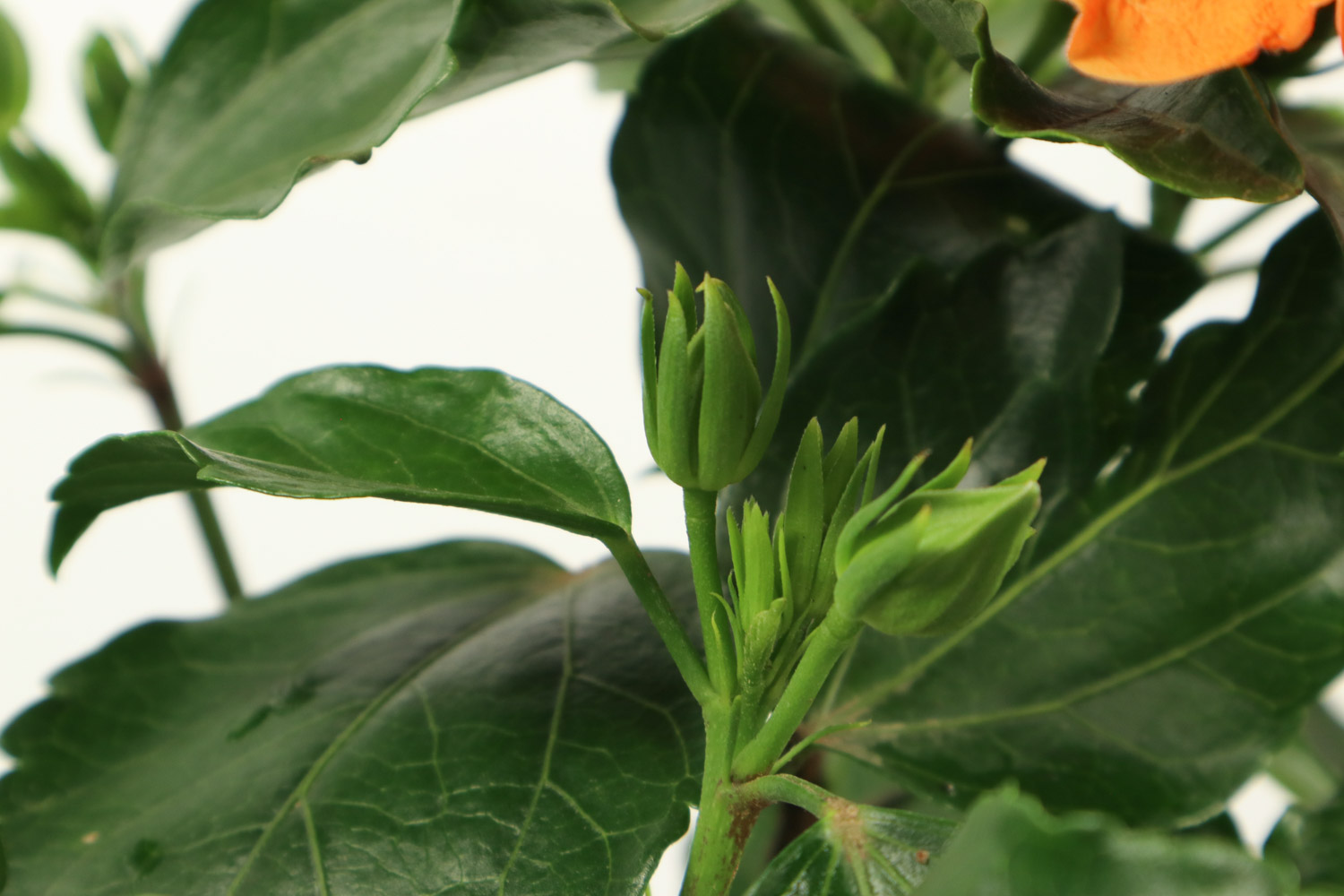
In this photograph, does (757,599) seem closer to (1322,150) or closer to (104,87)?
(1322,150)

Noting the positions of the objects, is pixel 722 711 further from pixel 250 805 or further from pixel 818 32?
pixel 818 32

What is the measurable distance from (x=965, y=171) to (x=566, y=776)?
21 centimetres

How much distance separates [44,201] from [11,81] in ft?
0.15

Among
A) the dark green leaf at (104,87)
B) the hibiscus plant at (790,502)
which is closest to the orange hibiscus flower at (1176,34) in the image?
the hibiscus plant at (790,502)

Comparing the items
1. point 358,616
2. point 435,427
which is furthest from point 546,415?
point 358,616

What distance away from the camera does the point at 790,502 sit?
239mm

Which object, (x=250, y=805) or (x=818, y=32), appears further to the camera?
→ (x=818, y=32)

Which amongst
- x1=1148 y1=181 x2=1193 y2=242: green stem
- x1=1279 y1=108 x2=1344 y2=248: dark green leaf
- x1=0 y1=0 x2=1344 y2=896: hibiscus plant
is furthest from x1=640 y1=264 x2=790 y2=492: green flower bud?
x1=1148 y1=181 x2=1193 y2=242: green stem

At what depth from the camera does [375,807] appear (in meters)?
0.28

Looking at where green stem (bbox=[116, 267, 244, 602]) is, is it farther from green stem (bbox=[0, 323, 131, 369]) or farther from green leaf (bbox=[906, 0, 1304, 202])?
green leaf (bbox=[906, 0, 1304, 202])

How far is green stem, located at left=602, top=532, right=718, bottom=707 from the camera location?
0.24m

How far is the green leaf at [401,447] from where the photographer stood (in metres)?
0.25

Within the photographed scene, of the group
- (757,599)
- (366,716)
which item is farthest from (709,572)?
(366,716)

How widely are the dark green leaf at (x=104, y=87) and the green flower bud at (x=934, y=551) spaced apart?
0.37 metres
